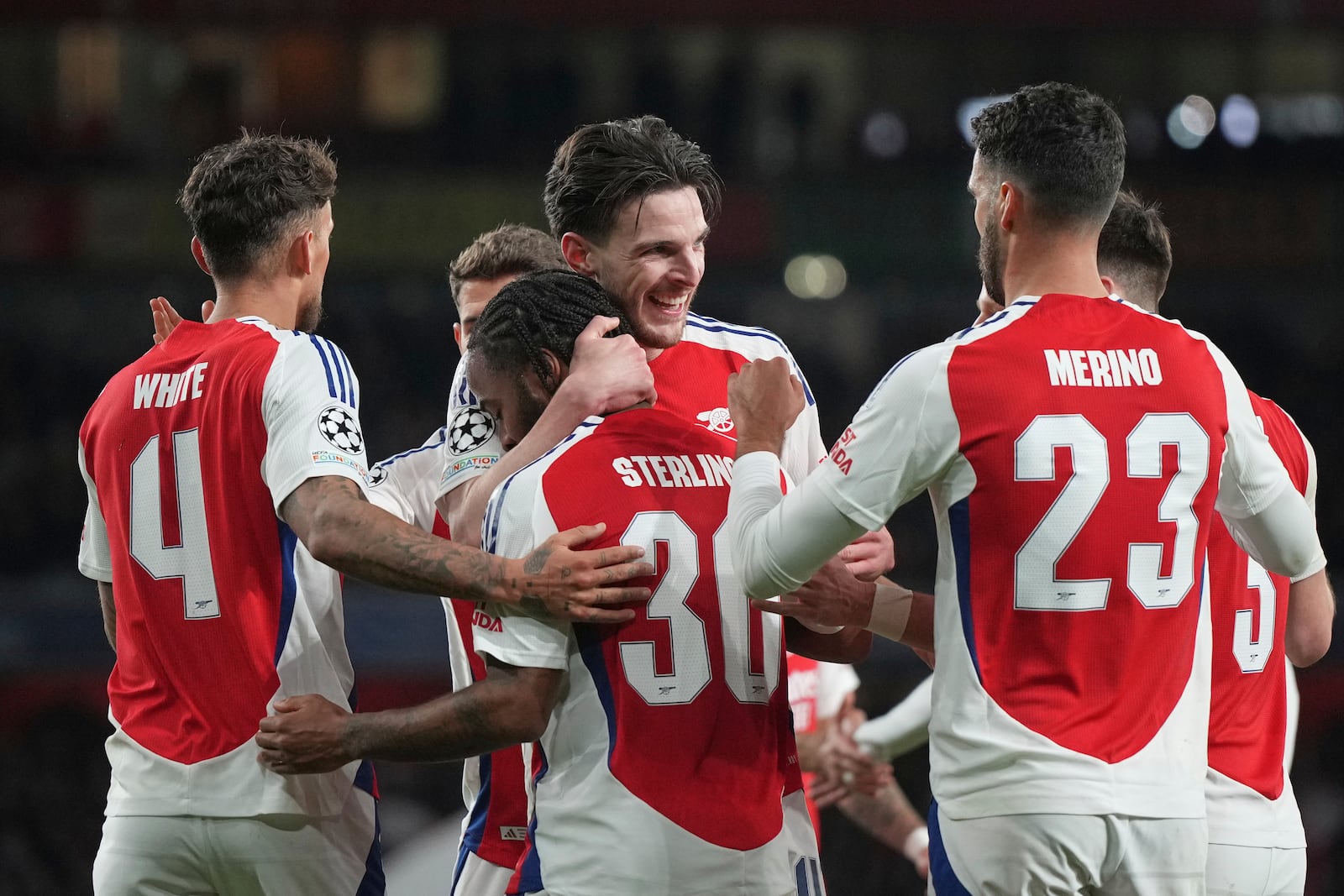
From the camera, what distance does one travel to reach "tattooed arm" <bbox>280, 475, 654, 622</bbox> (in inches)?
98.9

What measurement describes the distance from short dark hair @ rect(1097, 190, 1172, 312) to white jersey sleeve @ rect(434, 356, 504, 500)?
58.7 inches

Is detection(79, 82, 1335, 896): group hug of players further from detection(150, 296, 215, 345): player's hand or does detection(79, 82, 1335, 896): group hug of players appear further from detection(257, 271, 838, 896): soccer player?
detection(150, 296, 215, 345): player's hand

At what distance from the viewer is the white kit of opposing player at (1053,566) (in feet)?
7.97

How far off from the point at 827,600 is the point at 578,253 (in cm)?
114

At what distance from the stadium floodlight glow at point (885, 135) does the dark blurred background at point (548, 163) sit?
0.15 ft

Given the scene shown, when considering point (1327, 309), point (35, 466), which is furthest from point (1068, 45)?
point (35, 466)

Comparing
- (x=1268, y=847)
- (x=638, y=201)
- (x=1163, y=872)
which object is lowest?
(x=1268, y=847)

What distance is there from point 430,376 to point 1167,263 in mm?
10758

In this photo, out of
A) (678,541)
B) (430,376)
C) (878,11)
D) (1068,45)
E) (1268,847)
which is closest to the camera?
(678,541)

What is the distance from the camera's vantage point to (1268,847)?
2957mm

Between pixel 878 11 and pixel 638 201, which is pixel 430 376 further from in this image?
pixel 638 201

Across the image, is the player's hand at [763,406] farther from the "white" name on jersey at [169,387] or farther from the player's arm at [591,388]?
the "white" name on jersey at [169,387]

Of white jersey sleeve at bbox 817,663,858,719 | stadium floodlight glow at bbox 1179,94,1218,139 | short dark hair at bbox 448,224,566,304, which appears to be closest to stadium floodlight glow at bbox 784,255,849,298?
stadium floodlight glow at bbox 1179,94,1218,139

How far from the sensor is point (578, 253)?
11.4ft
